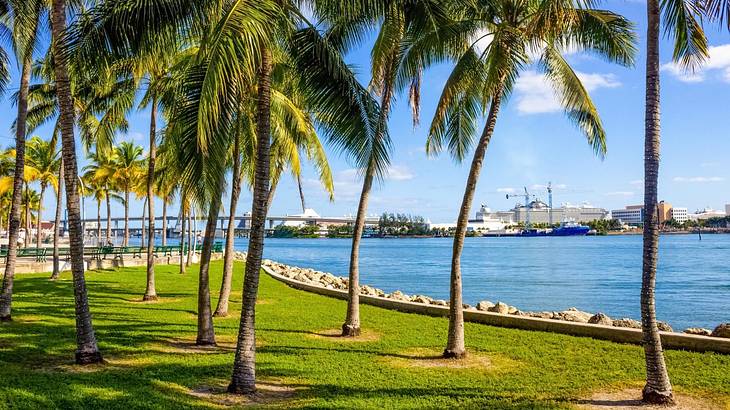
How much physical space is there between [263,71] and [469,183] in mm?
3943

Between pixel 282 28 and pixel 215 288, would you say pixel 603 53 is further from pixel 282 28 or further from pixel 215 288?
pixel 215 288

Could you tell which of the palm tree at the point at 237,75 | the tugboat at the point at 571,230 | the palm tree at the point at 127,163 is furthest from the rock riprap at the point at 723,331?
the tugboat at the point at 571,230

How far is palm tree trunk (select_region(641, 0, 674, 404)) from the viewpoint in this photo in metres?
6.78

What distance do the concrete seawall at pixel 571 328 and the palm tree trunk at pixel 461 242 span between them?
10.1 ft

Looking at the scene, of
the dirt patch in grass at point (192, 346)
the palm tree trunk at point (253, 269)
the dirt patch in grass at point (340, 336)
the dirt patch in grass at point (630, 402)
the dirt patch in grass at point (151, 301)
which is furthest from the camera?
the dirt patch in grass at point (151, 301)

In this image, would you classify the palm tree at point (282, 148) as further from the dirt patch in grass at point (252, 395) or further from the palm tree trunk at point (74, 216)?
the dirt patch in grass at point (252, 395)

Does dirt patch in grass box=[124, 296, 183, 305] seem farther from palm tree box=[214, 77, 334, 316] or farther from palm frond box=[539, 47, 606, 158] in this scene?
palm frond box=[539, 47, 606, 158]

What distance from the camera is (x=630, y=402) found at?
693 cm

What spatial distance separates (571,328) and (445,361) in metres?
3.56

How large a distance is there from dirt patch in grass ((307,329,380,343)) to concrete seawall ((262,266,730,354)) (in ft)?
8.99

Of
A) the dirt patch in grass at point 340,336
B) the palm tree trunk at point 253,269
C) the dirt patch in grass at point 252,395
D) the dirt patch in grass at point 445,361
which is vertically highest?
the palm tree trunk at point 253,269

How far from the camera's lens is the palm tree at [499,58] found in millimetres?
9203

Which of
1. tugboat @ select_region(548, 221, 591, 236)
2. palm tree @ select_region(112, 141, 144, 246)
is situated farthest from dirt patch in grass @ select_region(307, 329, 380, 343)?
tugboat @ select_region(548, 221, 591, 236)

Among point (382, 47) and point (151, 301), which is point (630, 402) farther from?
point (151, 301)
